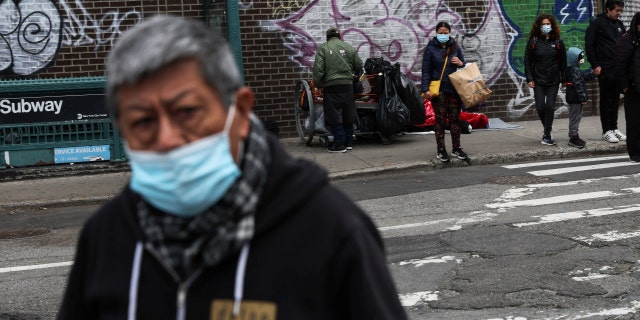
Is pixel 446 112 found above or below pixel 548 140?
above

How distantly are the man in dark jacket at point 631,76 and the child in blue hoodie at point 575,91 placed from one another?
1.36 meters

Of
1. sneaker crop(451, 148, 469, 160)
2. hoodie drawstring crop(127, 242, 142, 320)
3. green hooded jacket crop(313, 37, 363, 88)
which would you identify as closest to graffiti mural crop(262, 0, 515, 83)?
green hooded jacket crop(313, 37, 363, 88)

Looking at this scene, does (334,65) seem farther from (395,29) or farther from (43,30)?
(43,30)

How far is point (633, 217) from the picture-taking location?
8.47 m

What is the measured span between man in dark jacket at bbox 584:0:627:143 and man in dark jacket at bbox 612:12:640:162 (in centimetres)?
136

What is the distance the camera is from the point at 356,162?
13.2 m

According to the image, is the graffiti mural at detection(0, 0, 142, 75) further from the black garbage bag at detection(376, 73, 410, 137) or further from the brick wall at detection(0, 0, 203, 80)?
the black garbage bag at detection(376, 73, 410, 137)

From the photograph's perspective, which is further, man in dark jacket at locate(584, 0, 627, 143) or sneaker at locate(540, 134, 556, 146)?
sneaker at locate(540, 134, 556, 146)

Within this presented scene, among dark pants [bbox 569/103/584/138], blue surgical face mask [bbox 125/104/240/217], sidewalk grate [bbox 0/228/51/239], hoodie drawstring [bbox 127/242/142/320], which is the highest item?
blue surgical face mask [bbox 125/104/240/217]

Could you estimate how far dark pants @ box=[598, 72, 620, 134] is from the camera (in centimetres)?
1373

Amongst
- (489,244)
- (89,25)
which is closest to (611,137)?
(489,244)

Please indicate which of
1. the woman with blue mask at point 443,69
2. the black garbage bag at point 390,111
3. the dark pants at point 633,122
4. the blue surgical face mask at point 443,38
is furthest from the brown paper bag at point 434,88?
the dark pants at point 633,122

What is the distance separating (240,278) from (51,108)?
37.5 ft

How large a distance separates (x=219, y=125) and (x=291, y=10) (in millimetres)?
13811
